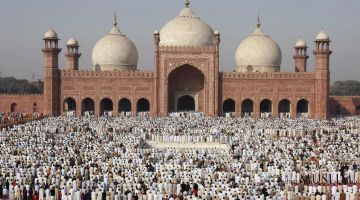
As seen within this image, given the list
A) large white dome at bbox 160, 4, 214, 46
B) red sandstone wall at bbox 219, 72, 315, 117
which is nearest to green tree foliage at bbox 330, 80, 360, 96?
red sandstone wall at bbox 219, 72, 315, 117

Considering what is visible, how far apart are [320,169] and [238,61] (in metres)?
26.2

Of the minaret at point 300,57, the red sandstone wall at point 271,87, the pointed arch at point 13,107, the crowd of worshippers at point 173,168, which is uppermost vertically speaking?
the minaret at point 300,57

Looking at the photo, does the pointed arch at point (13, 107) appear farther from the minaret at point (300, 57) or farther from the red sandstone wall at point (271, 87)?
the minaret at point (300, 57)

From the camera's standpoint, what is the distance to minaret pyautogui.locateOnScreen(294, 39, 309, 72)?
4053cm

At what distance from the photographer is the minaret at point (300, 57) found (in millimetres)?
40528

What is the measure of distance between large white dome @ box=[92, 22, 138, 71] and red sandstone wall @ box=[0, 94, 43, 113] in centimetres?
474

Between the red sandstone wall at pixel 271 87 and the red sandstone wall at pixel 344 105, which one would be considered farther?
the red sandstone wall at pixel 344 105

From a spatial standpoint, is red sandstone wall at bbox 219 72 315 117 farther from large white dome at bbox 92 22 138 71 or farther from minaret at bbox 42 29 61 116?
minaret at bbox 42 29 61 116

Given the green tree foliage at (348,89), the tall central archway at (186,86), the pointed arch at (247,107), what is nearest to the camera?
the tall central archway at (186,86)

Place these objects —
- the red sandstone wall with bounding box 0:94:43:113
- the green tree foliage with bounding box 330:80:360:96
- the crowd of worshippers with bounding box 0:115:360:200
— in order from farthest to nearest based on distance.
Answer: the green tree foliage with bounding box 330:80:360:96 → the red sandstone wall with bounding box 0:94:43:113 → the crowd of worshippers with bounding box 0:115:360:200

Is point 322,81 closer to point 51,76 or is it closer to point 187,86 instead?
point 187,86

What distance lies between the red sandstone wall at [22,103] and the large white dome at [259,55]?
14465 millimetres

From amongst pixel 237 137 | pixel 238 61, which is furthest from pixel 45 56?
pixel 237 137

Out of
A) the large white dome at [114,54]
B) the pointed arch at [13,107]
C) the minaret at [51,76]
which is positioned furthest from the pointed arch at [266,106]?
the pointed arch at [13,107]
